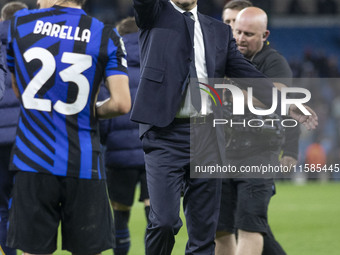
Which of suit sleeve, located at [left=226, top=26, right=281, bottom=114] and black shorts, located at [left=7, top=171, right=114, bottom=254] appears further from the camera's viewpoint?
suit sleeve, located at [left=226, top=26, right=281, bottom=114]

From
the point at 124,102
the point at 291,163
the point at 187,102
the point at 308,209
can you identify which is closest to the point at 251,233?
the point at 291,163

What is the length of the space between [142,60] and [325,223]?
273 inches

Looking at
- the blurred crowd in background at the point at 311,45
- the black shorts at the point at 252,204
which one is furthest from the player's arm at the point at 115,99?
the blurred crowd in background at the point at 311,45

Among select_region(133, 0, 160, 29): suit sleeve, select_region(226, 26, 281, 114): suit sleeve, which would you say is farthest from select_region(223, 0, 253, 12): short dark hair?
select_region(133, 0, 160, 29): suit sleeve

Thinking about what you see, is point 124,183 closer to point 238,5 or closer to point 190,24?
point 238,5

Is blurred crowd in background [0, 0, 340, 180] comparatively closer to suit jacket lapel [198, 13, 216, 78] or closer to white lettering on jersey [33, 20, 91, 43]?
suit jacket lapel [198, 13, 216, 78]

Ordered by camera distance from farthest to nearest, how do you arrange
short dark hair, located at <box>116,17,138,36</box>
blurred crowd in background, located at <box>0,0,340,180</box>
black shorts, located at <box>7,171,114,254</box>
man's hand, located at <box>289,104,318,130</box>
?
blurred crowd in background, located at <box>0,0,340,180</box>, short dark hair, located at <box>116,17,138,36</box>, man's hand, located at <box>289,104,318,130</box>, black shorts, located at <box>7,171,114,254</box>

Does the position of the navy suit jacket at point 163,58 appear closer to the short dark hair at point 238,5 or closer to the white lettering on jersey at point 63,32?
the white lettering on jersey at point 63,32

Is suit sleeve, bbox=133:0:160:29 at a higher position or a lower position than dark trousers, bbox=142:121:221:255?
higher

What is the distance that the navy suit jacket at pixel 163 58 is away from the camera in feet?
11.9

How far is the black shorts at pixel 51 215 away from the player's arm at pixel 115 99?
355mm

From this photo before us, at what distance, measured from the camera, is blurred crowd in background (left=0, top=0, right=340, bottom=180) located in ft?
69.0

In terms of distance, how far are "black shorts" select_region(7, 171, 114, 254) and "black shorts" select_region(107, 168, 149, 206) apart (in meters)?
2.38

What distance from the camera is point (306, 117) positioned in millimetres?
3941
